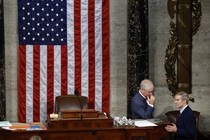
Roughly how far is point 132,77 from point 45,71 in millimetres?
1814

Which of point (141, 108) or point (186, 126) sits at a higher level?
point (141, 108)

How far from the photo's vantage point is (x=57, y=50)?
9.97 metres

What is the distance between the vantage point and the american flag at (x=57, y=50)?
9.87 metres

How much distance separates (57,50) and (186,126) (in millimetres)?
4012

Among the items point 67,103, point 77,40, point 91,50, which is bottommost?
point 67,103

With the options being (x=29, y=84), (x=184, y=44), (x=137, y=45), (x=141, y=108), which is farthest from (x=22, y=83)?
(x=184, y=44)

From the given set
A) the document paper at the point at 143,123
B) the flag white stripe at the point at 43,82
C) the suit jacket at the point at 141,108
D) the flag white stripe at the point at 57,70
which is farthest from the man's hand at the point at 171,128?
the flag white stripe at the point at 43,82

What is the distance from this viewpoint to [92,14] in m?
9.98

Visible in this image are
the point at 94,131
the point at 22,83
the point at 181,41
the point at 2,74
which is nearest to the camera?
the point at 94,131

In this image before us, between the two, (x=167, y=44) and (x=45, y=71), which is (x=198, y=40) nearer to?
(x=167, y=44)

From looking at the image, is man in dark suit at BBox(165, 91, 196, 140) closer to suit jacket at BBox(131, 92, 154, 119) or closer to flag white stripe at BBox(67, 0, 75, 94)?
suit jacket at BBox(131, 92, 154, 119)

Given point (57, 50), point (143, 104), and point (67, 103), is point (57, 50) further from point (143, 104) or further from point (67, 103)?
point (143, 104)

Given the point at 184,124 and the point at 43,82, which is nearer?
the point at 184,124

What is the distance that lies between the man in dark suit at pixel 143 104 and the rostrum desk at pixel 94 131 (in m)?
0.69
